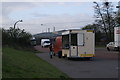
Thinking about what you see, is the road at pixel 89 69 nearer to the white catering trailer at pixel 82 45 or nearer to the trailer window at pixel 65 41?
the white catering trailer at pixel 82 45

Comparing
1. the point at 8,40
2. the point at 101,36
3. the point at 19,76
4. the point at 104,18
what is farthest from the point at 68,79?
the point at 101,36

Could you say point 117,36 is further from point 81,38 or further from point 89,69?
point 89,69

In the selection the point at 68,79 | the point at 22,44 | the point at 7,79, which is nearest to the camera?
the point at 7,79

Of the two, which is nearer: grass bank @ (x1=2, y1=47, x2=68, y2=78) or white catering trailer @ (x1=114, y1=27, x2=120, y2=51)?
grass bank @ (x1=2, y1=47, x2=68, y2=78)

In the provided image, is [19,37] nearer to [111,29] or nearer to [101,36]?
[111,29]

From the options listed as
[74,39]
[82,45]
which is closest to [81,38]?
[82,45]

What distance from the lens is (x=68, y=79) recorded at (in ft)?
37.1

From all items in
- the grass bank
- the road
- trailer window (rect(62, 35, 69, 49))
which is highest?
trailer window (rect(62, 35, 69, 49))

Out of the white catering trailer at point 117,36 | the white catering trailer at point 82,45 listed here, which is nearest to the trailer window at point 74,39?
the white catering trailer at point 82,45

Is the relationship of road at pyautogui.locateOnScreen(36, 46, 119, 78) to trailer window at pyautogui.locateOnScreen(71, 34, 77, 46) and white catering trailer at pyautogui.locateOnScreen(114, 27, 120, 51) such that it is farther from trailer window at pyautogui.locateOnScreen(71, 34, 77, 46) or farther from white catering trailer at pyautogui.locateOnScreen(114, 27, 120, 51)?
white catering trailer at pyautogui.locateOnScreen(114, 27, 120, 51)

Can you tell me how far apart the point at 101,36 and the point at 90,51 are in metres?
57.3

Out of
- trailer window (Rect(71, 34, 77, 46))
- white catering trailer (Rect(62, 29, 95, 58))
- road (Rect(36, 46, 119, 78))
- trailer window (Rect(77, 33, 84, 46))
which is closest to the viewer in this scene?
road (Rect(36, 46, 119, 78))

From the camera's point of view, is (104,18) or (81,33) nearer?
(81,33)

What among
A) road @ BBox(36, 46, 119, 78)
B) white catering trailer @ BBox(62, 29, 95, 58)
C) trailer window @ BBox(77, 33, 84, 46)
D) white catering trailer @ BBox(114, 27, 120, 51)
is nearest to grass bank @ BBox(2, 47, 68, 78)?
road @ BBox(36, 46, 119, 78)
